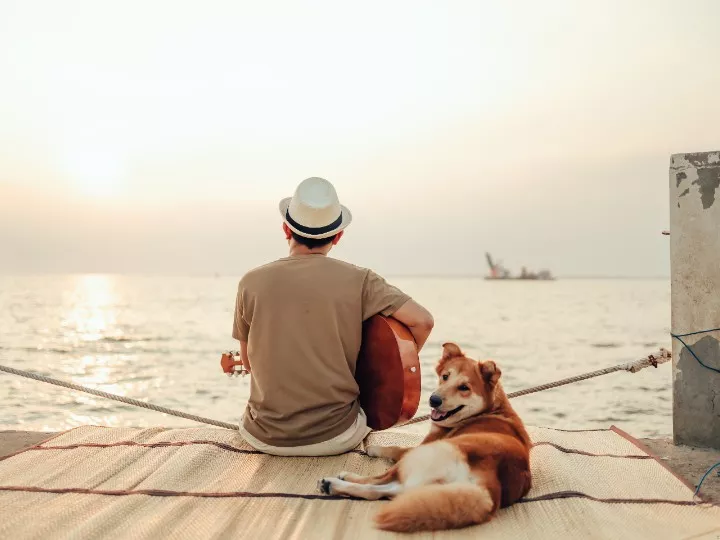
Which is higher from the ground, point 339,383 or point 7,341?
point 339,383

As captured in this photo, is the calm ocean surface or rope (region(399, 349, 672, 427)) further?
the calm ocean surface

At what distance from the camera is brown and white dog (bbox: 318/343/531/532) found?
2.80 meters

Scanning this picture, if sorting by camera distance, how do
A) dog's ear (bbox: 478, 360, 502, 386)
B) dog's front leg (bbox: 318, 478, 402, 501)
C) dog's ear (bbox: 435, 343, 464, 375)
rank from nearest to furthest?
dog's front leg (bbox: 318, 478, 402, 501) → dog's ear (bbox: 478, 360, 502, 386) → dog's ear (bbox: 435, 343, 464, 375)

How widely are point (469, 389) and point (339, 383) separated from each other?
767mm

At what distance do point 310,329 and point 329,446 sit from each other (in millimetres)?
744

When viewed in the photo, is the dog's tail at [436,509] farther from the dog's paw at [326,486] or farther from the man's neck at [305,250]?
the man's neck at [305,250]

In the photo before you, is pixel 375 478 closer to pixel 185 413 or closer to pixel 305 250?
pixel 305 250

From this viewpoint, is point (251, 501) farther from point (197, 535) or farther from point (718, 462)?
point (718, 462)

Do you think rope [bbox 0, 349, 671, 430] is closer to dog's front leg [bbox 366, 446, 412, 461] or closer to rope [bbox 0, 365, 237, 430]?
rope [bbox 0, 365, 237, 430]

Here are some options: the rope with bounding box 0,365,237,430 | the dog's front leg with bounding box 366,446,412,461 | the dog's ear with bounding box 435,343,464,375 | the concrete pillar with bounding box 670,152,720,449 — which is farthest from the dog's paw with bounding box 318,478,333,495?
the concrete pillar with bounding box 670,152,720,449

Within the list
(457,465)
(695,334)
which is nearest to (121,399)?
(457,465)

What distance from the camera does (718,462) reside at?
4.25 metres

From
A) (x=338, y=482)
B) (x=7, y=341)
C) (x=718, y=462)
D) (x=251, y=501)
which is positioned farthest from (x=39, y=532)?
(x=7, y=341)

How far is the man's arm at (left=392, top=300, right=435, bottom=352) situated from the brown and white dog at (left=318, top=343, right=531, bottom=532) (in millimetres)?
209
